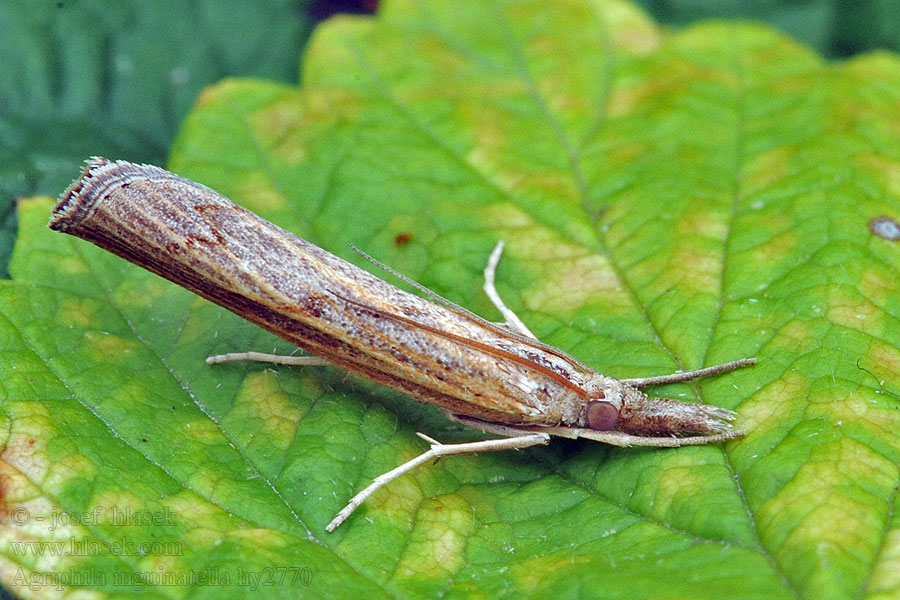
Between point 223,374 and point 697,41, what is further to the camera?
point 697,41

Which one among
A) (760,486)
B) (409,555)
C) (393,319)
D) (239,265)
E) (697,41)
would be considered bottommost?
(409,555)

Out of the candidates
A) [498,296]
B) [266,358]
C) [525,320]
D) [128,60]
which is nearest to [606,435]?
[525,320]

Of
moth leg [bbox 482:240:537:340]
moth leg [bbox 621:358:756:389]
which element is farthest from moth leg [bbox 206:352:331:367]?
moth leg [bbox 621:358:756:389]

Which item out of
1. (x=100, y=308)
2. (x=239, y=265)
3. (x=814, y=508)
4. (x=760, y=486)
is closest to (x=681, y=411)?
(x=760, y=486)

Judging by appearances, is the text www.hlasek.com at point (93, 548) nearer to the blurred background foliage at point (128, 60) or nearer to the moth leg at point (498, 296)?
the moth leg at point (498, 296)

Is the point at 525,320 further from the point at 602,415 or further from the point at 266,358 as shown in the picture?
the point at 266,358

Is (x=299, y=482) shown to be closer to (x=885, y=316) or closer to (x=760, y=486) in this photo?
(x=760, y=486)

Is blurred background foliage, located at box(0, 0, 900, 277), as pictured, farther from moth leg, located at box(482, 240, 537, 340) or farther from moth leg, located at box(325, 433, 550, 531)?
moth leg, located at box(325, 433, 550, 531)
